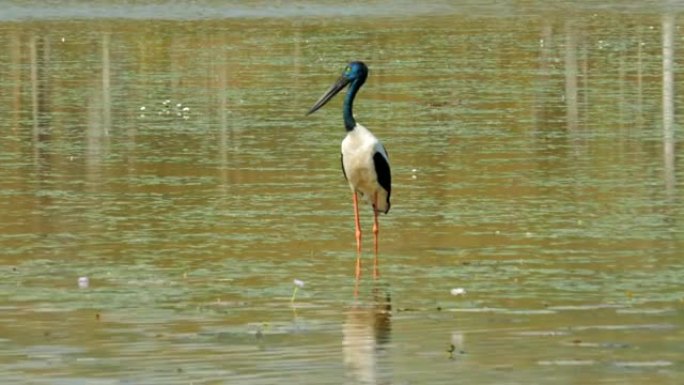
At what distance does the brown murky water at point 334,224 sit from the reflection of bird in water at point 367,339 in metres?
0.02

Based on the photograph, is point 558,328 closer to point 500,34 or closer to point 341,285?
point 341,285

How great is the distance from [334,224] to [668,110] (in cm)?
872

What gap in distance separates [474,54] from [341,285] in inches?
801

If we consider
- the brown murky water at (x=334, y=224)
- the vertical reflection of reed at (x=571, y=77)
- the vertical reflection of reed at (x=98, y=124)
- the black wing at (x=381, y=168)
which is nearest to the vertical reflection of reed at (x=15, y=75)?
the brown murky water at (x=334, y=224)

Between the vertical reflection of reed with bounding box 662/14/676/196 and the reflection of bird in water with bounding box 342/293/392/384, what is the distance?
5.27 m

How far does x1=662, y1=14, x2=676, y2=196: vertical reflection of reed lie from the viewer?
17.2 meters

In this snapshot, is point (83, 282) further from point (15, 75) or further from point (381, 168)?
point (15, 75)

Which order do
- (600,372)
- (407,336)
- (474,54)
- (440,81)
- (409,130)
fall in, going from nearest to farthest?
(600,372) → (407,336) → (409,130) → (440,81) → (474,54)

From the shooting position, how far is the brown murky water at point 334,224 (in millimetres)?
9930

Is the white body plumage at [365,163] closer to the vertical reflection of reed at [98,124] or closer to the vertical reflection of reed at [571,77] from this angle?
the vertical reflection of reed at [98,124]

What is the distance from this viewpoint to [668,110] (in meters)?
22.6

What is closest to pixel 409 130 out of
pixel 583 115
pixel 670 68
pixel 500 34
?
pixel 583 115

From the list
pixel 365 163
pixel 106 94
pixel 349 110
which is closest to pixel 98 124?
pixel 106 94

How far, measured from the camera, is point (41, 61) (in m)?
32.8
